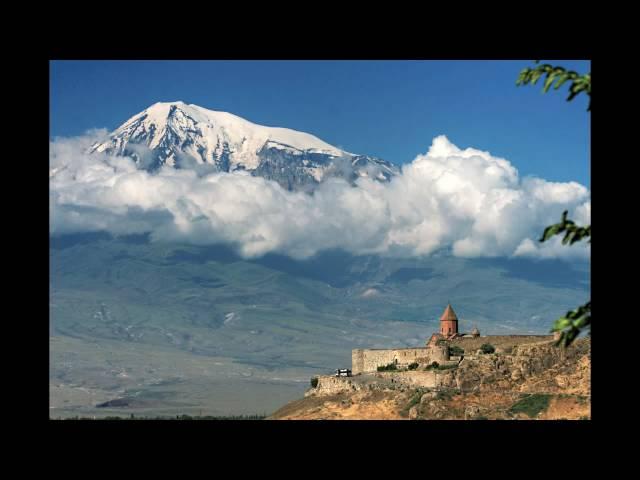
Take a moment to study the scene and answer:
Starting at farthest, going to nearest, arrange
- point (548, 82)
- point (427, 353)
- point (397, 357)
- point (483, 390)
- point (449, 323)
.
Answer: point (449, 323) → point (397, 357) → point (427, 353) → point (483, 390) → point (548, 82)

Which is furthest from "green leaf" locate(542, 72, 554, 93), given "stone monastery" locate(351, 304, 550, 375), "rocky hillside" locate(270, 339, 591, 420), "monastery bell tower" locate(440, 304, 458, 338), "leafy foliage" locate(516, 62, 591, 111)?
"monastery bell tower" locate(440, 304, 458, 338)

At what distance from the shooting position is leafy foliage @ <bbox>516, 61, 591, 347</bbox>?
12430 mm

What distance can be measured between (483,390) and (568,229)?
51948 mm

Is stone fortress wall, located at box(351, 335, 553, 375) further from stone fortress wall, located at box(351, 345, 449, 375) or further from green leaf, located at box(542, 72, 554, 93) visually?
green leaf, located at box(542, 72, 554, 93)

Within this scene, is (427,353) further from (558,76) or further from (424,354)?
(558,76)

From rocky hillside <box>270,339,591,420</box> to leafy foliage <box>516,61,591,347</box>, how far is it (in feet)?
157

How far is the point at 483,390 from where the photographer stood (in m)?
63.9

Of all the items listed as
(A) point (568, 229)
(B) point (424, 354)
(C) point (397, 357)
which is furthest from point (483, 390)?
(A) point (568, 229)
